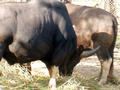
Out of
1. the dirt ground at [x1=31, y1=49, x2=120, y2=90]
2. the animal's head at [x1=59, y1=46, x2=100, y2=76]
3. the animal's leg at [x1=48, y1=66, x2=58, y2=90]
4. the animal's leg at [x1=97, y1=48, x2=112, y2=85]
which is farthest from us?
the dirt ground at [x1=31, y1=49, x2=120, y2=90]

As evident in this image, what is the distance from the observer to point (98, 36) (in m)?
7.10

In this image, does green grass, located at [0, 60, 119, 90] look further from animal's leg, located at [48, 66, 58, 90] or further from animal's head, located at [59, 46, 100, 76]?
animal's head, located at [59, 46, 100, 76]

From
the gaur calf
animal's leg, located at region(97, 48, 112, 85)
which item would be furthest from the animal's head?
animal's leg, located at region(97, 48, 112, 85)

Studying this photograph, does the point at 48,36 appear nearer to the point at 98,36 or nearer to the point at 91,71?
the point at 98,36

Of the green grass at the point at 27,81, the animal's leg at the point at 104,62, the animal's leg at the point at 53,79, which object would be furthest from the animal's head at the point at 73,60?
the animal's leg at the point at 104,62

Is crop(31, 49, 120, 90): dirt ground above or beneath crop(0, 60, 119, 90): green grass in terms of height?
beneath

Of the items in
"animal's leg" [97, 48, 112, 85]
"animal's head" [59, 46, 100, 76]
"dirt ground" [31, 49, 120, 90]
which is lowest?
"dirt ground" [31, 49, 120, 90]

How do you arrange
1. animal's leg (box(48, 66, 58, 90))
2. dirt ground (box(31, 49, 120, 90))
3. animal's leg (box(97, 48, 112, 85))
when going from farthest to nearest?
dirt ground (box(31, 49, 120, 90)), animal's leg (box(97, 48, 112, 85)), animal's leg (box(48, 66, 58, 90))

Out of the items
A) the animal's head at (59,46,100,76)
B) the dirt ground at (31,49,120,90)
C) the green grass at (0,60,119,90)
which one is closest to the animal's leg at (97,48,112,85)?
the green grass at (0,60,119,90)

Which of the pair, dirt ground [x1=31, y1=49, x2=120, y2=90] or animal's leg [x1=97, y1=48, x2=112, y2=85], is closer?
animal's leg [x1=97, y1=48, x2=112, y2=85]

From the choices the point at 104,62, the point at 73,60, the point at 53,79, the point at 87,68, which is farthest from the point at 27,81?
the point at 87,68

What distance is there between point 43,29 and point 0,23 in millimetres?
748

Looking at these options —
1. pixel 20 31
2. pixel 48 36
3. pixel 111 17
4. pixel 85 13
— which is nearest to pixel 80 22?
pixel 85 13

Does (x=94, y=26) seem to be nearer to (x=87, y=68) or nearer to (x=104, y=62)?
(x=104, y=62)
